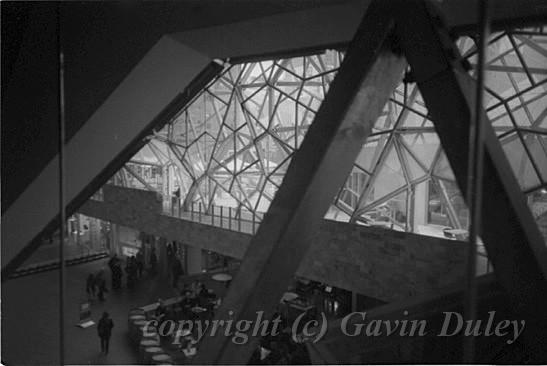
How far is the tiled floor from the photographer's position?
31.3 ft

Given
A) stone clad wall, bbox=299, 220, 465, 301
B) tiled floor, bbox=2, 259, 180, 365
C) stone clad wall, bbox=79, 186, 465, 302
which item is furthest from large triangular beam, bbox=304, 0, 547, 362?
tiled floor, bbox=2, 259, 180, 365

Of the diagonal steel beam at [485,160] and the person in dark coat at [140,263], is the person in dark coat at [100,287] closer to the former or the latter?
the person in dark coat at [140,263]

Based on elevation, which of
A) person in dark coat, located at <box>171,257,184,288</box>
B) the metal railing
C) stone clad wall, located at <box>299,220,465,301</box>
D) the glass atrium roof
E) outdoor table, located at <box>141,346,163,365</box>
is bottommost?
outdoor table, located at <box>141,346,163,365</box>

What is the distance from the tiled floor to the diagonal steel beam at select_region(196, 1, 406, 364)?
6.60m

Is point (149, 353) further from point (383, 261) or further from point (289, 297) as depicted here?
point (383, 261)

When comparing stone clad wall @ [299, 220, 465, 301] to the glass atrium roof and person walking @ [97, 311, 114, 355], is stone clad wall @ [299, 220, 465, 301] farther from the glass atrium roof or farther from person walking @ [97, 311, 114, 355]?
person walking @ [97, 311, 114, 355]

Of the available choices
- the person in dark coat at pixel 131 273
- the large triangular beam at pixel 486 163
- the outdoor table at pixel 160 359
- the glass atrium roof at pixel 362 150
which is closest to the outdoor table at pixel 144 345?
the outdoor table at pixel 160 359

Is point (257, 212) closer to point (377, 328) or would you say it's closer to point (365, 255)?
point (365, 255)

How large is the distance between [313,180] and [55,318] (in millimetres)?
12395

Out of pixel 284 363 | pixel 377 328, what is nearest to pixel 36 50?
pixel 377 328

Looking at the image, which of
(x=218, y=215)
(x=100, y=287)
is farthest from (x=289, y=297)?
(x=100, y=287)

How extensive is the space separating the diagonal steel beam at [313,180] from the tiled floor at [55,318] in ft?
21.6

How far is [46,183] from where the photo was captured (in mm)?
3629

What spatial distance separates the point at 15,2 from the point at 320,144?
281 centimetres
